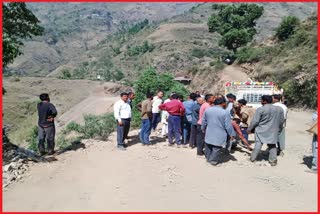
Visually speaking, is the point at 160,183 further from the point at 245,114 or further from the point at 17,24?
the point at 17,24

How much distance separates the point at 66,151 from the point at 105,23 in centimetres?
14439

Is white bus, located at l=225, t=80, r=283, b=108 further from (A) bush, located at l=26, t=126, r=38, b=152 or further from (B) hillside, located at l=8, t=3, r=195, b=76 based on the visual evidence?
(B) hillside, located at l=8, t=3, r=195, b=76

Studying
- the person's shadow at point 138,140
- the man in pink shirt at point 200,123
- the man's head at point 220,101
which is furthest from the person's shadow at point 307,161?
the person's shadow at point 138,140

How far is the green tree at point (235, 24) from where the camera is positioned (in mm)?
42803

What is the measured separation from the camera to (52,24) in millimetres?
150125

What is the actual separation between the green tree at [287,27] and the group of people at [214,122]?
26.6m

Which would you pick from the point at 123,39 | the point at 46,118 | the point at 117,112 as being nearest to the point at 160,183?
the point at 117,112

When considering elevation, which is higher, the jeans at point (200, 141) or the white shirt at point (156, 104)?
the white shirt at point (156, 104)

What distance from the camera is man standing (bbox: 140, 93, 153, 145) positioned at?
33.9ft

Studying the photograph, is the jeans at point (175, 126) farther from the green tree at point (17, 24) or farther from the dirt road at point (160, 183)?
the green tree at point (17, 24)

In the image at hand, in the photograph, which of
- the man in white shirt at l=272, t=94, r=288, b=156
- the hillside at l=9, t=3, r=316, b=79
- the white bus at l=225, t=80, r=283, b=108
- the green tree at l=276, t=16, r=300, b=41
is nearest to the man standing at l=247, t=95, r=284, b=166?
the man in white shirt at l=272, t=94, r=288, b=156

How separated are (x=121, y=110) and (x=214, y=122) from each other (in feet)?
8.32

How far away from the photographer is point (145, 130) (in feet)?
34.7

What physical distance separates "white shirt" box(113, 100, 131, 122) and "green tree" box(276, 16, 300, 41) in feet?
92.5
